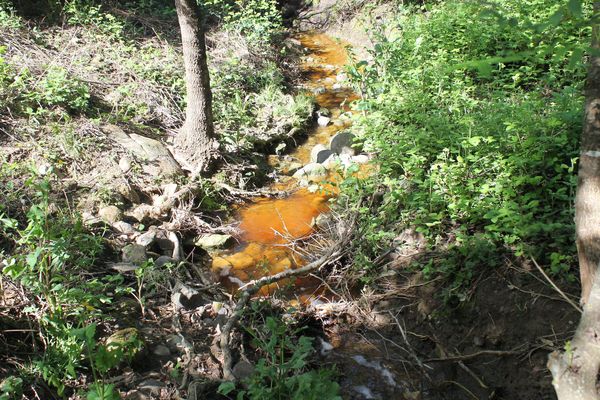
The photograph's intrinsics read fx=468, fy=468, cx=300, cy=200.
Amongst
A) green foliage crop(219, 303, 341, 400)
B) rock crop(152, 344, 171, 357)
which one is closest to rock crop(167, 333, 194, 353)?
rock crop(152, 344, 171, 357)

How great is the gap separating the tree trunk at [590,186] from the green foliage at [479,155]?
1.37 ft

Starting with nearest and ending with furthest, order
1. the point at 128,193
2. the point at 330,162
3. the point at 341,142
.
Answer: the point at 128,193 < the point at 330,162 < the point at 341,142

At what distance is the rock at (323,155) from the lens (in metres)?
6.75

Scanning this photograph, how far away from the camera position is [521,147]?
387cm

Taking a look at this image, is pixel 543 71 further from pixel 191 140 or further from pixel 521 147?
pixel 191 140

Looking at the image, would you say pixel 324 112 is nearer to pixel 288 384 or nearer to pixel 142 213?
pixel 142 213

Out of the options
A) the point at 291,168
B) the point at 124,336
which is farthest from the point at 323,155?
the point at 124,336

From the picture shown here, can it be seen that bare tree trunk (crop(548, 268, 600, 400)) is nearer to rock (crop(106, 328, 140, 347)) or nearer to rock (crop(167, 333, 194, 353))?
rock (crop(167, 333, 194, 353))

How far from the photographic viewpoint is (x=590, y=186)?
7.51 ft

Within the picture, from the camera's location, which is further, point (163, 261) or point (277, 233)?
point (277, 233)

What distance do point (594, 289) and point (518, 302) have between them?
4.84 feet

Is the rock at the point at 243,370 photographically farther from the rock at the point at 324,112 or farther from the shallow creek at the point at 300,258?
the rock at the point at 324,112

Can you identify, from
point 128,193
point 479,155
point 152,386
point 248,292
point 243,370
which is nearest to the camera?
point 152,386

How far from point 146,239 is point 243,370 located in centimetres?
210
